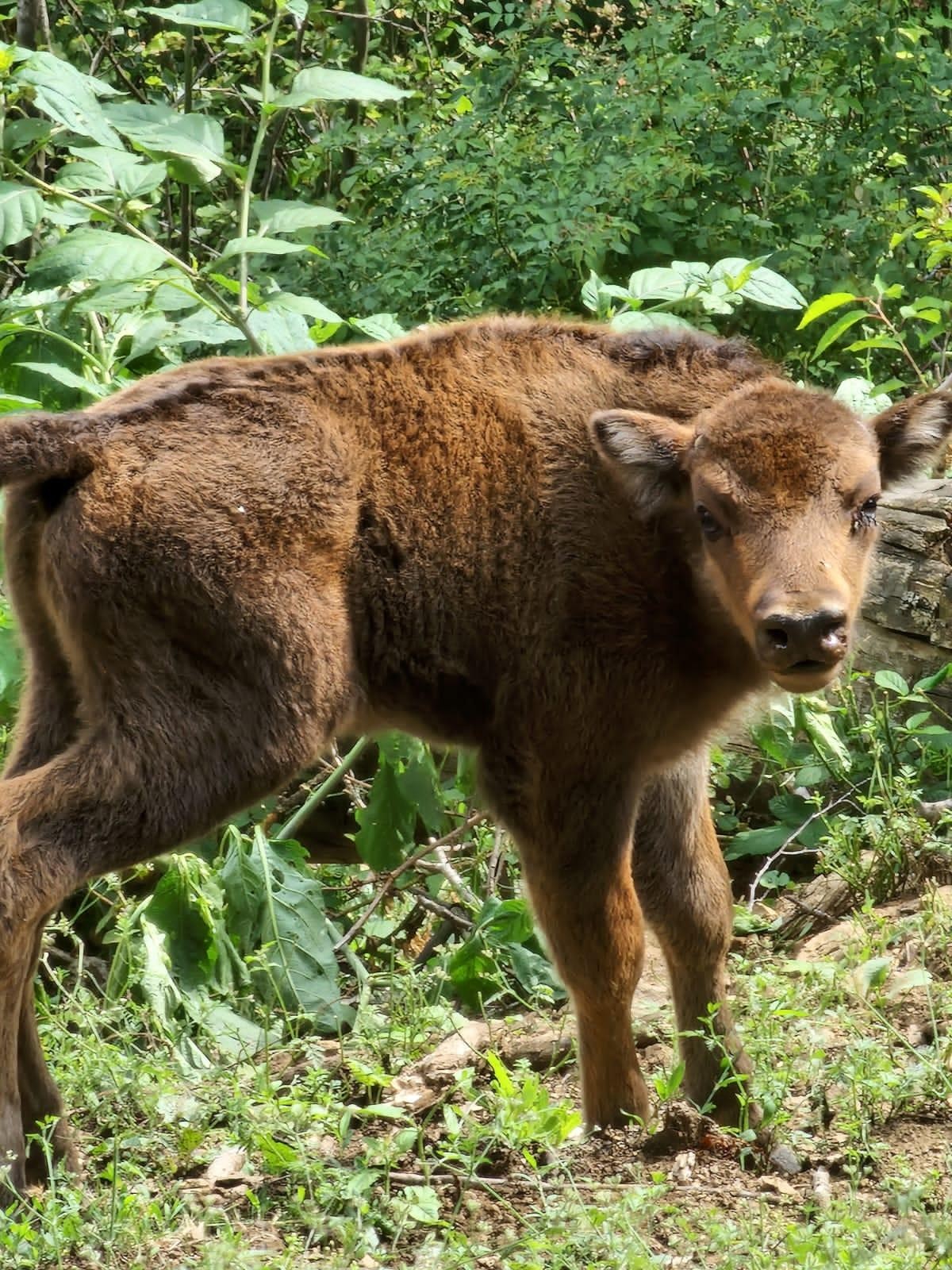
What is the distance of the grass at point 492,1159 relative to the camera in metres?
4.02

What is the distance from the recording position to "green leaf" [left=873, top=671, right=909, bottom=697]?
6.89 meters

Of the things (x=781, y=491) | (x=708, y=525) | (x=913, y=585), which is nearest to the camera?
(x=781, y=491)

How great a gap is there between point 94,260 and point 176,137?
0.66m

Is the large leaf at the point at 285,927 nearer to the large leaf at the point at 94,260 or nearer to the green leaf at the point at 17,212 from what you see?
the large leaf at the point at 94,260

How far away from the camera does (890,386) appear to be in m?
6.96

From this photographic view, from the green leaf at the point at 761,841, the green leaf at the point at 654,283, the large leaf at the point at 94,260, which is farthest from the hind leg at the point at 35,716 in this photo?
the green leaf at the point at 761,841

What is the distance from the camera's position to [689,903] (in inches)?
222

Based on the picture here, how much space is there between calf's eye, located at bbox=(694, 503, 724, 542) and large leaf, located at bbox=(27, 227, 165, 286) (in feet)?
7.00

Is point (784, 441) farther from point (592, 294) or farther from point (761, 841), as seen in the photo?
point (761, 841)

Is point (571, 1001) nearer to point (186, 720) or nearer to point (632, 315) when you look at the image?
point (186, 720)

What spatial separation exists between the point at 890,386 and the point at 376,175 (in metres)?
4.81

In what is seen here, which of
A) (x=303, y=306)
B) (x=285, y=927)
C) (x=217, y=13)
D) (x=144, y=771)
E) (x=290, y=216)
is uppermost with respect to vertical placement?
(x=217, y=13)

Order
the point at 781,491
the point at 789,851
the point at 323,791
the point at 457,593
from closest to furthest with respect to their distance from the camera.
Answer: the point at 781,491 < the point at 457,593 < the point at 323,791 < the point at 789,851

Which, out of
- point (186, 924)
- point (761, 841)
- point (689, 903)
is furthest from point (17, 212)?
point (761, 841)
